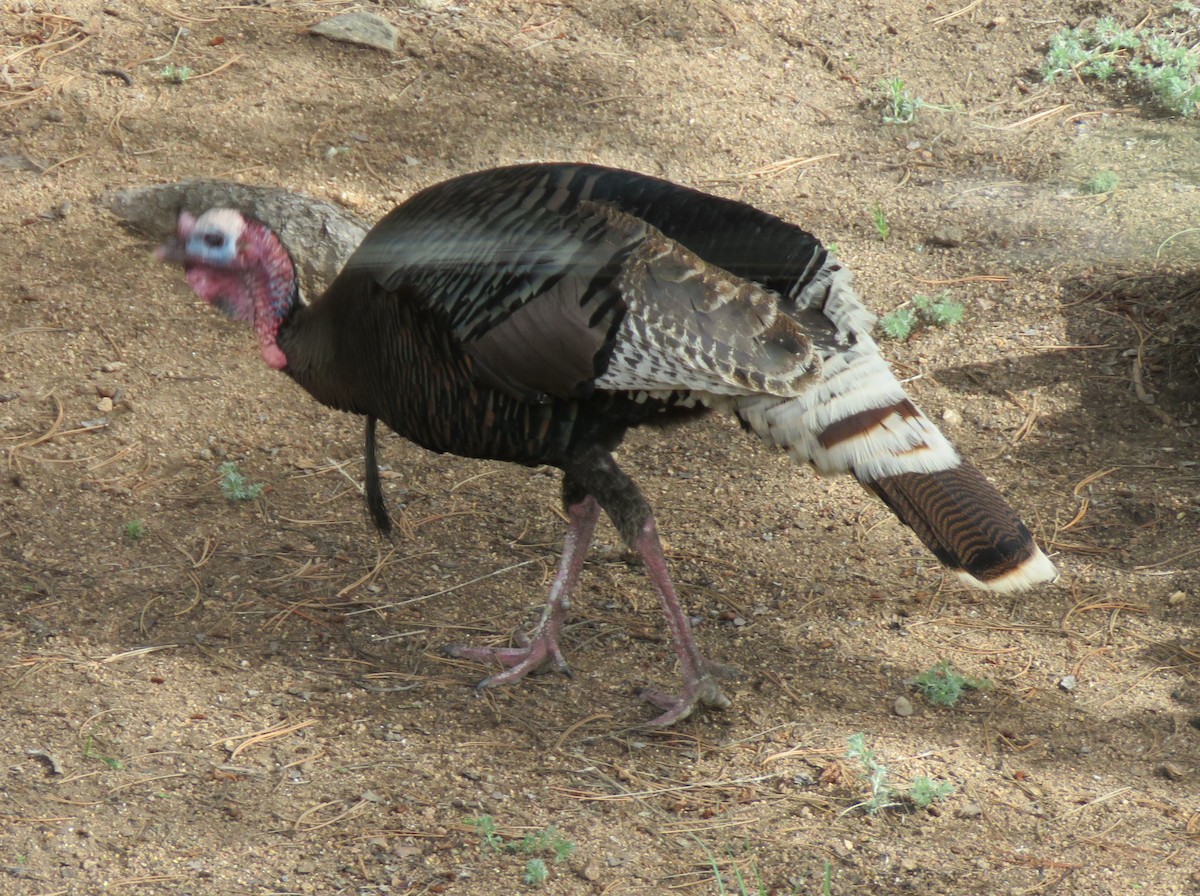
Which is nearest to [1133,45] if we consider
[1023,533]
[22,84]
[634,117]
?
[634,117]

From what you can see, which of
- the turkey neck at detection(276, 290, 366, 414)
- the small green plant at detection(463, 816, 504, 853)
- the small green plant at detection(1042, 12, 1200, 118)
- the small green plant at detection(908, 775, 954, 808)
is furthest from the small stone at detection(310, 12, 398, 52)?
the small green plant at detection(908, 775, 954, 808)

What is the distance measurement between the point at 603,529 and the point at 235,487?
1.26 m

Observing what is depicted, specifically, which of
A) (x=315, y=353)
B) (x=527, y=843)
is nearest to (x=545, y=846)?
(x=527, y=843)

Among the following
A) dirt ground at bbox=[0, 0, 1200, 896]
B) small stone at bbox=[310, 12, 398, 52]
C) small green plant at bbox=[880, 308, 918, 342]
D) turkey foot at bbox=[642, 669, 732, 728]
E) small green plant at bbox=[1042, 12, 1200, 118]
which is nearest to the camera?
dirt ground at bbox=[0, 0, 1200, 896]

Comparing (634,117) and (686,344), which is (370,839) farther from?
(634,117)

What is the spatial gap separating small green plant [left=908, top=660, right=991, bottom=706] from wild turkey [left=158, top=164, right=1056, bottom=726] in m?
0.44

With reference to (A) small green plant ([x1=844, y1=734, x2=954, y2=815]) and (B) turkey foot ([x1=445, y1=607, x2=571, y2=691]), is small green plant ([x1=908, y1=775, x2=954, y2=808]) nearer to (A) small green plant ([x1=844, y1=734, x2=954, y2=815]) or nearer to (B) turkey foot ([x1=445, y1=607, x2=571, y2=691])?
(A) small green plant ([x1=844, y1=734, x2=954, y2=815])

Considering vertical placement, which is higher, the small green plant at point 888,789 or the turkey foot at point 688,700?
the small green plant at point 888,789

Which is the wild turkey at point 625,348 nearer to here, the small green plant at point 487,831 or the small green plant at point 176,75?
the small green plant at point 487,831

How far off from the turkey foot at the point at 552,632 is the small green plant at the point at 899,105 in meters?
3.23

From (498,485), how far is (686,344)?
155 cm

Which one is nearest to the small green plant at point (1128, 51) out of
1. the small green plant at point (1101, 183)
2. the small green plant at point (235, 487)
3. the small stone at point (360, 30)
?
the small green plant at point (1101, 183)

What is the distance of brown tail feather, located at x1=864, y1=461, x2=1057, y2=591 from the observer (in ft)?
10.1

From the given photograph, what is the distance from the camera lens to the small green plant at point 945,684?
3.40 metres
